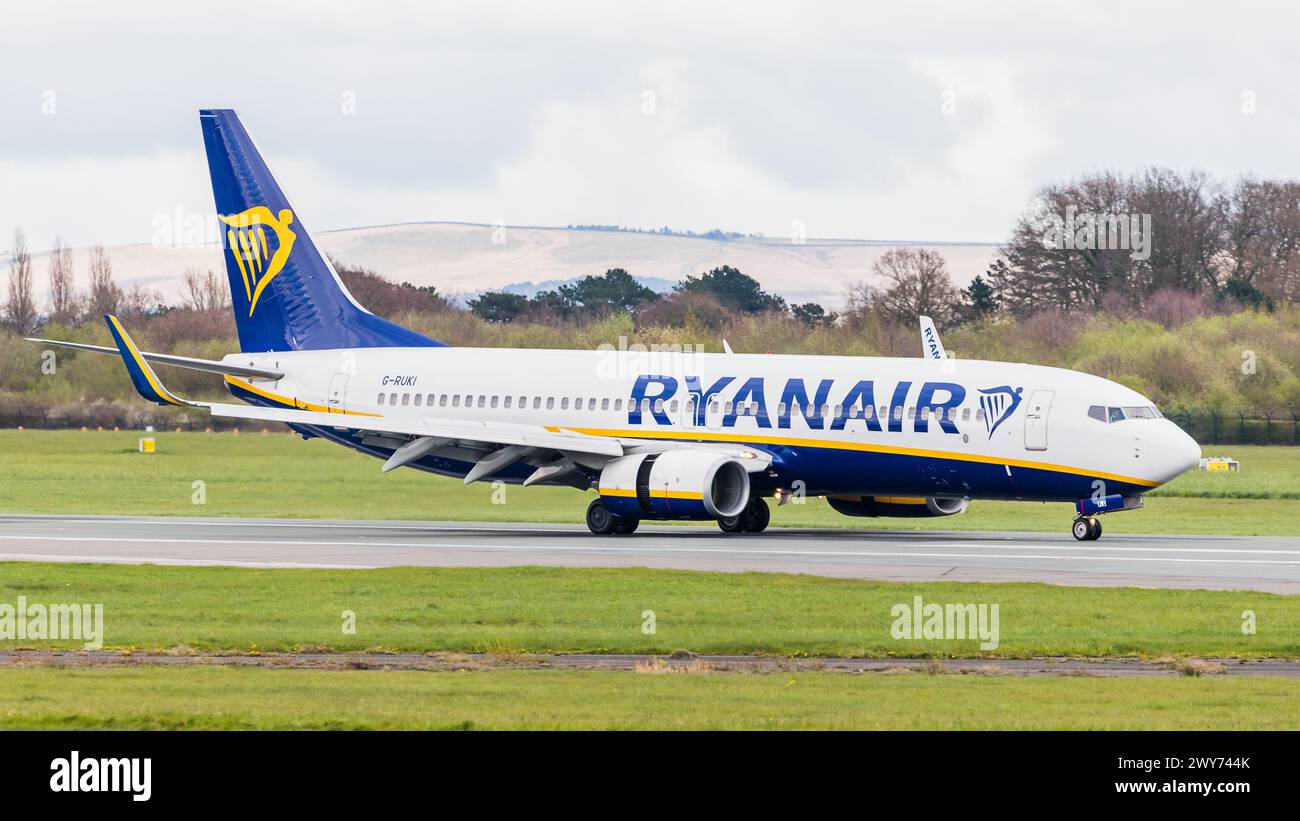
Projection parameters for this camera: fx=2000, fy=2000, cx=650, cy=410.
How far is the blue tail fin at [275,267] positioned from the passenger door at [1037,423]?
677 inches

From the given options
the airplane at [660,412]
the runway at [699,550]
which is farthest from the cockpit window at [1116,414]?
the runway at [699,550]

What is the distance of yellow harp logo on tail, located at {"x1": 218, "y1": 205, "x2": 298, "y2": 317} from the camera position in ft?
169

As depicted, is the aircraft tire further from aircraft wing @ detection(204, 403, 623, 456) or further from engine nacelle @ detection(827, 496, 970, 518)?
engine nacelle @ detection(827, 496, 970, 518)

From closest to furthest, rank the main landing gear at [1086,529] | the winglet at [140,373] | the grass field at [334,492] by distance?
the main landing gear at [1086,529], the winglet at [140,373], the grass field at [334,492]

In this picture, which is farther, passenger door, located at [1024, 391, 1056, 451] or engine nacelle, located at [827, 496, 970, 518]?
engine nacelle, located at [827, 496, 970, 518]

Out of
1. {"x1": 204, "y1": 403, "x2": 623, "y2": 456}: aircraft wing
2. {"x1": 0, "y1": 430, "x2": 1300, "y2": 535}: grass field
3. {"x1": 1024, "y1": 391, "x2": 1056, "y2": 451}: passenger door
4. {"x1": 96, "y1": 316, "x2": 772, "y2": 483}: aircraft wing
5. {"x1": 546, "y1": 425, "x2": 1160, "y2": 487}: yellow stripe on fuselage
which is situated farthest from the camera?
{"x1": 0, "y1": 430, "x2": 1300, "y2": 535}: grass field

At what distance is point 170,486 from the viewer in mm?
62375

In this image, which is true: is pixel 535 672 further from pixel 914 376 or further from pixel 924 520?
pixel 924 520

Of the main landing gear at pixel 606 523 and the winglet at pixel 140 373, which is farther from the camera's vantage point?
the winglet at pixel 140 373

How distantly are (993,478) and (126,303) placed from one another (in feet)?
212

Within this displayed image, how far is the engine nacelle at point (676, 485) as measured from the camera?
4203 centimetres

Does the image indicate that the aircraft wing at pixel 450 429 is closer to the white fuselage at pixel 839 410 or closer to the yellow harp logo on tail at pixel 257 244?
the white fuselage at pixel 839 410

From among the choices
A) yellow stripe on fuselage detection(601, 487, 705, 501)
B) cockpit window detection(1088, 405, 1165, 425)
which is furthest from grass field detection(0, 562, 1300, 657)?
cockpit window detection(1088, 405, 1165, 425)

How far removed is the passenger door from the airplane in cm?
5
